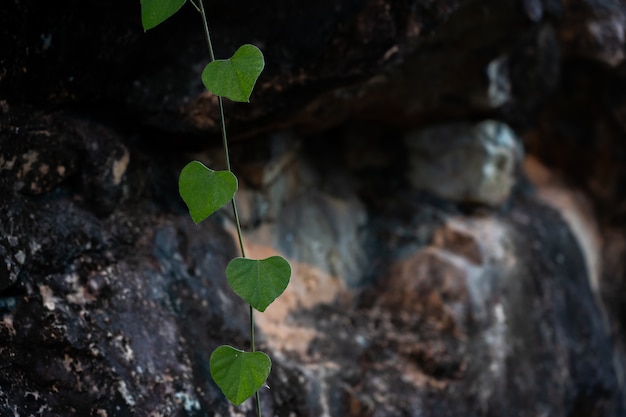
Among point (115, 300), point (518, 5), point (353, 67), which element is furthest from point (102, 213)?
point (518, 5)

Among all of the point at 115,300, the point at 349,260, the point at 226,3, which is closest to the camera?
the point at 115,300

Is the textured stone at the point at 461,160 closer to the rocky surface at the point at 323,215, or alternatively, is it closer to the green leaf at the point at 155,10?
the rocky surface at the point at 323,215

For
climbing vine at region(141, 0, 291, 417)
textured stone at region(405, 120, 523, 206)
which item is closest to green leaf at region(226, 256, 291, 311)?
climbing vine at region(141, 0, 291, 417)

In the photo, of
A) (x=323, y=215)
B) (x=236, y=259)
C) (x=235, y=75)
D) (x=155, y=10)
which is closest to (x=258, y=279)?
(x=236, y=259)

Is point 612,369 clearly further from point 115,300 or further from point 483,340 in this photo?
point 115,300

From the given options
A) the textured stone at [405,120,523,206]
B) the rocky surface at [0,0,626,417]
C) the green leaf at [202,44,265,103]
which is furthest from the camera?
the textured stone at [405,120,523,206]

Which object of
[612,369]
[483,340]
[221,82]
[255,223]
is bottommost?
[612,369]

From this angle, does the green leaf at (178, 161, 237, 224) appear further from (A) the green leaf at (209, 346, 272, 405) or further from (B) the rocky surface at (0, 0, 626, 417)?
(B) the rocky surface at (0, 0, 626, 417)

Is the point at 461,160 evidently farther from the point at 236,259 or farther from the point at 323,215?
the point at 236,259
